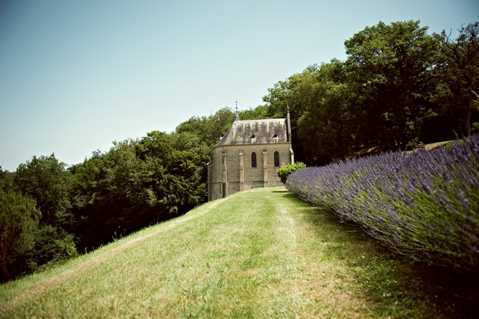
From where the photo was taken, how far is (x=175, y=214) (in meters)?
34.5

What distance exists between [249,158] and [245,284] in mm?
30784

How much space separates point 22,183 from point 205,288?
3968 cm

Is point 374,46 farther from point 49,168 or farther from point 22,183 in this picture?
point 22,183

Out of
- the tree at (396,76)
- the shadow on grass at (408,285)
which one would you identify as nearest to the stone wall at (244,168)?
the tree at (396,76)

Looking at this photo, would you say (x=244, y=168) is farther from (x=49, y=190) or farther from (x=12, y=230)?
(x=49, y=190)

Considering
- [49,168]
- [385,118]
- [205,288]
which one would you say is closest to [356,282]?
[205,288]

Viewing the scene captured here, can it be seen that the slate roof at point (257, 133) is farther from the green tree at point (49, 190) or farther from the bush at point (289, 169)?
the green tree at point (49, 190)

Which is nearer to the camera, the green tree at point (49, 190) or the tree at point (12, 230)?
the tree at point (12, 230)

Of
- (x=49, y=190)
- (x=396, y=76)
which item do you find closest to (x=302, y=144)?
(x=396, y=76)

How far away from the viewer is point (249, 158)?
114ft

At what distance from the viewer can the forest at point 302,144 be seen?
24109 millimetres

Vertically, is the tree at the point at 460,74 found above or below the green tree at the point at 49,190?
above

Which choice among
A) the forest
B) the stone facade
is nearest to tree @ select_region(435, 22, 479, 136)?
the forest

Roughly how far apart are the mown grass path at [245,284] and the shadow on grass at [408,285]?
0.01 m
